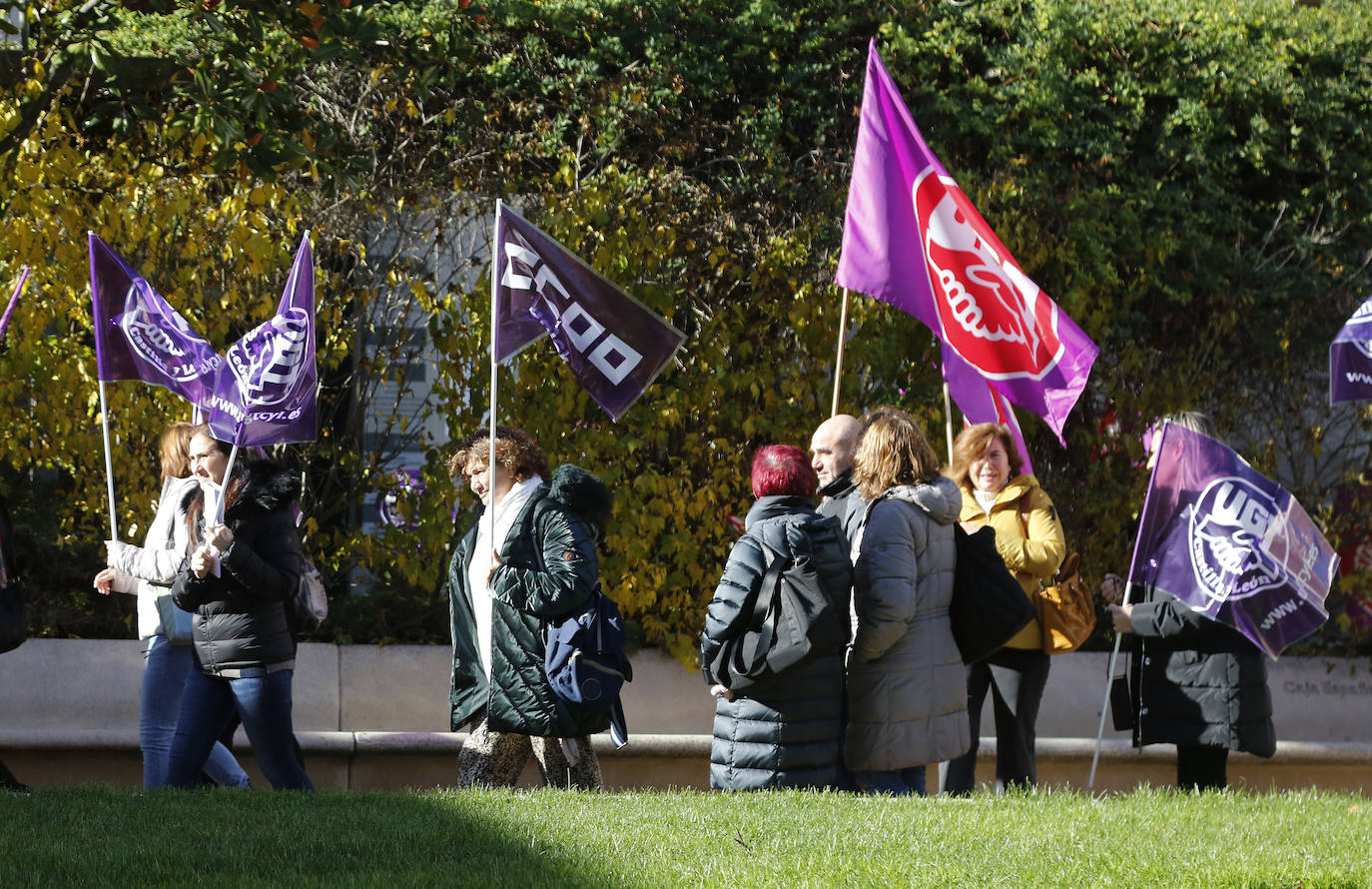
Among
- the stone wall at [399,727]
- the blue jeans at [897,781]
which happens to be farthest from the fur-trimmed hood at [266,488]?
the blue jeans at [897,781]

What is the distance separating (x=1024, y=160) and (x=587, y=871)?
27.1 feet

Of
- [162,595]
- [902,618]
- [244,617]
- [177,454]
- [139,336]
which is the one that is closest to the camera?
[902,618]

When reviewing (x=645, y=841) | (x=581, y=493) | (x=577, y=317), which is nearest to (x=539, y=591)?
(x=581, y=493)

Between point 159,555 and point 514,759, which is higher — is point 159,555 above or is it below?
above

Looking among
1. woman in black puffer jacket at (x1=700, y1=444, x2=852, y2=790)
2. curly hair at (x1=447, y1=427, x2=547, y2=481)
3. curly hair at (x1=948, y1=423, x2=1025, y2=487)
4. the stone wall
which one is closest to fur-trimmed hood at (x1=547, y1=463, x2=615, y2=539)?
curly hair at (x1=447, y1=427, x2=547, y2=481)

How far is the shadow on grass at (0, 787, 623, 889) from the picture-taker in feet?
16.1

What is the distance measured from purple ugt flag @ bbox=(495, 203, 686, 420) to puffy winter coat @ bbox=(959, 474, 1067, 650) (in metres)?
1.54

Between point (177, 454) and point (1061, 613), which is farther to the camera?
point (1061, 613)

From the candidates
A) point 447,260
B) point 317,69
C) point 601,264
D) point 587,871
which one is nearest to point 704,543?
point 601,264

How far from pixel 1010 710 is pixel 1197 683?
83 centimetres

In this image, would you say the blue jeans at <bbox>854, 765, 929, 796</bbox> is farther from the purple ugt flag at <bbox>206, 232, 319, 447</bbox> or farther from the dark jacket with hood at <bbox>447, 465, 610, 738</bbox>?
the purple ugt flag at <bbox>206, 232, 319, 447</bbox>

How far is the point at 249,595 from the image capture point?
6.77 metres

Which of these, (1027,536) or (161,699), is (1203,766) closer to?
(1027,536)

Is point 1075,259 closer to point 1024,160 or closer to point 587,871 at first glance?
point 1024,160
